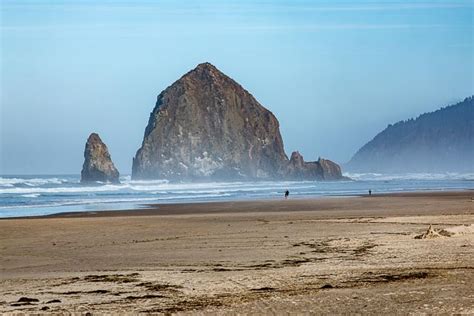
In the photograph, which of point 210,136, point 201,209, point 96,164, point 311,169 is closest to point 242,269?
point 201,209

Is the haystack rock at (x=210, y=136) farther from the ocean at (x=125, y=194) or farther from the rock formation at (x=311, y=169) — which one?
the ocean at (x=125, y=194)

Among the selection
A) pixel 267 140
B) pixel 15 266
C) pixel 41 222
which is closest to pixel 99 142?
pixel 267 140

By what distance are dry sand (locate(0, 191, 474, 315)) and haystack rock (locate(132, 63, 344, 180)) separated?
432ft

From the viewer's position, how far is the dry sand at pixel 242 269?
435 inches

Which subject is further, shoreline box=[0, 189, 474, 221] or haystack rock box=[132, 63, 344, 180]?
haystack rock box=[132, 63, 344, 180]

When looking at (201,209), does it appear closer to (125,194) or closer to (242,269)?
(242,269)

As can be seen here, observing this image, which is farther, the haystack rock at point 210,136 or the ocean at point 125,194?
the haystack rock at point 210,136

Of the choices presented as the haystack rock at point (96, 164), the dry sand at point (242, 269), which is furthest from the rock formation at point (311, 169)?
the dry sand at point (242, 269)

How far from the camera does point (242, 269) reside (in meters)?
15.3

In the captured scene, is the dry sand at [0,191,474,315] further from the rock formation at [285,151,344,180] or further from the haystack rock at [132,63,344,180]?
the haystack rock at [132,63,344,180]

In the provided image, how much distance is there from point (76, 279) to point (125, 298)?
281 cm

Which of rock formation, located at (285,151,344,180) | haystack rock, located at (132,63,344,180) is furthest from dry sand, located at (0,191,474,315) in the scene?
haystack rock, located at (132,63,344,180)

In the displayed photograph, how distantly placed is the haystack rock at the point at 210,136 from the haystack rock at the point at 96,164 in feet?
82.0

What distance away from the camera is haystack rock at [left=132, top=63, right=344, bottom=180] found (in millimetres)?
161500
